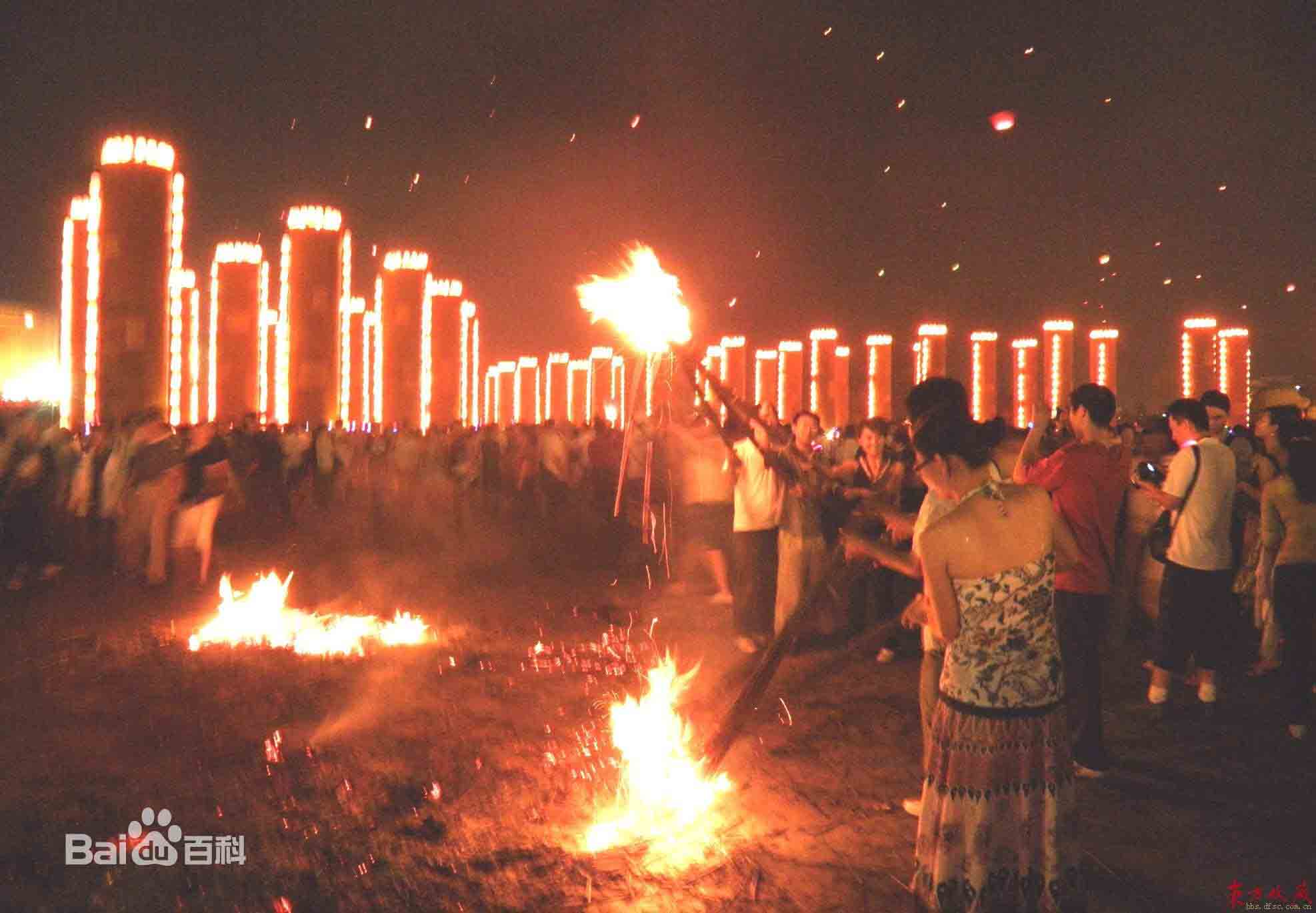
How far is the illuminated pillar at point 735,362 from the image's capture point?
49969 millimetres

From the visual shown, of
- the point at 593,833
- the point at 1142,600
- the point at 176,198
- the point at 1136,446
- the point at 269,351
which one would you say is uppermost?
the point at 176,198

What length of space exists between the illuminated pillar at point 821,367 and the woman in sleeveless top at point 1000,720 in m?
42.7

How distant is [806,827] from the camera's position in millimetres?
4801

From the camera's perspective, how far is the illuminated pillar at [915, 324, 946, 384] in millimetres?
37188

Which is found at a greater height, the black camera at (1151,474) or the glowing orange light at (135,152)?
the glowing orange light at (135,152)

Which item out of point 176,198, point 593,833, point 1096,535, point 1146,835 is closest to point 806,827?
point 593,833

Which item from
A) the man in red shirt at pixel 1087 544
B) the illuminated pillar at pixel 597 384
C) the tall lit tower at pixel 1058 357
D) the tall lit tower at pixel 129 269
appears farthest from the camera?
the illuminated pillar at pixel 597 384

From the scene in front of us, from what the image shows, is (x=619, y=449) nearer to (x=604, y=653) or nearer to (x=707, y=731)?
(x=604, y=653)

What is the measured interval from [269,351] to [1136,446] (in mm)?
41307

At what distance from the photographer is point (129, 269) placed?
34.2 metres

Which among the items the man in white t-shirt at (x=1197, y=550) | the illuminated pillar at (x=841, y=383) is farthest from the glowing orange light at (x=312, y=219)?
the man in white t-shirt at (x=1197, y=550)

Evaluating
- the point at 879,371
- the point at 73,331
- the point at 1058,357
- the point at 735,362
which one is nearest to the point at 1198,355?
the point at 1058,357

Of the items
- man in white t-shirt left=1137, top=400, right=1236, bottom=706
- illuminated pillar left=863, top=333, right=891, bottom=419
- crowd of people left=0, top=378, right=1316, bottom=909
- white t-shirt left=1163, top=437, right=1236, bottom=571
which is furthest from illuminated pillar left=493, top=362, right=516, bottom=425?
white t-shirt left=1163, top=437, right=1236, bottom=571

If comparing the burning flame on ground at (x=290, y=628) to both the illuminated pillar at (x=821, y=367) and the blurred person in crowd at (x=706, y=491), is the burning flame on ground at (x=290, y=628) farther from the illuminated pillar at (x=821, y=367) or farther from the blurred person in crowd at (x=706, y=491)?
the illuminated pillar at (x=821, y=367)
